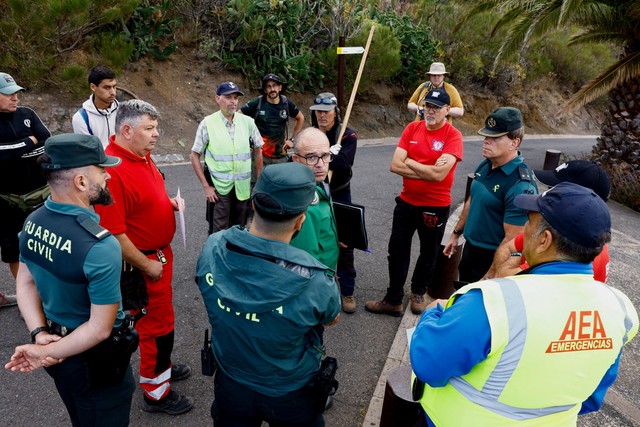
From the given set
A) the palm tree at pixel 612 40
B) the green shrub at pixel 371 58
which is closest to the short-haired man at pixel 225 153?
the palm tree at pixel 612 40

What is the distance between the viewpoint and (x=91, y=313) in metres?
1.95

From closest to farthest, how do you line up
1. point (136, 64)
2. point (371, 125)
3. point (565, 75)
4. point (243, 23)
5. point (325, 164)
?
point (325, 164), point (136, 64), point (243, 23), point (371, 125), point (565, 75)

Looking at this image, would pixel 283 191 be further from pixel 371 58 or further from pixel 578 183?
pixel 371 58

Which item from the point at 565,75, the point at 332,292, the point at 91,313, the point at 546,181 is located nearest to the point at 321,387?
the point at 332,292

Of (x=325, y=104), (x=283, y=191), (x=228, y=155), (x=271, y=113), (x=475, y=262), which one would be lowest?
(x=271, y=113)

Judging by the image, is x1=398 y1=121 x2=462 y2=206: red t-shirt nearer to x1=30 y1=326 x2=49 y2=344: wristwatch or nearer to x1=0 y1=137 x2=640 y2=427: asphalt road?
x1=0 y1=137 x2=640 y2=427: asphalt road

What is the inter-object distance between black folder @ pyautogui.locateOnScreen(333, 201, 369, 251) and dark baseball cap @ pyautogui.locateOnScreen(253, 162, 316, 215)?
4.22 ft

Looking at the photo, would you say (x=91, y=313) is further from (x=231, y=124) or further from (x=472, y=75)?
(x=472, y=75)

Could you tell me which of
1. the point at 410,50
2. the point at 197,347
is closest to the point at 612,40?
the point at 410,50

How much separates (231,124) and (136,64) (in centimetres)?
735

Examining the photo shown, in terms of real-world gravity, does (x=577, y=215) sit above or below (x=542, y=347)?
above

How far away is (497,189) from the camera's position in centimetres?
322

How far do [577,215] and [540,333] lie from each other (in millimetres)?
431

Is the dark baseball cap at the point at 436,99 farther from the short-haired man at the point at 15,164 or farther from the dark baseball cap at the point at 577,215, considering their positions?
the short-haired man at the point at 15,164
